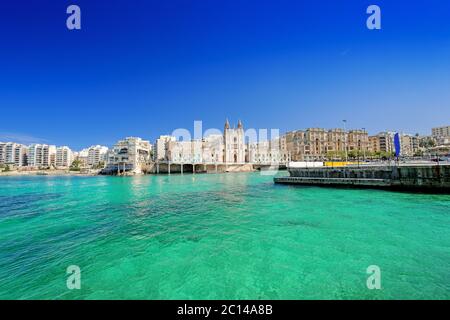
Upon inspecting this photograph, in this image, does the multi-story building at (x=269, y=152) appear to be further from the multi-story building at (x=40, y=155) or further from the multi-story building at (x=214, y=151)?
the multi-story building at (x=40, y=155)

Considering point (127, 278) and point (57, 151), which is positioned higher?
point (57, 151)

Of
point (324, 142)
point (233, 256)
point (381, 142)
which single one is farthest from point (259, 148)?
point (233, 256)

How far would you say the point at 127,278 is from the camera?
511 cm

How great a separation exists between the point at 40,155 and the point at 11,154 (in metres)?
13.0

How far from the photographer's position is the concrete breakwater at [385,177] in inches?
698

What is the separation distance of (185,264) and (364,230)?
7.43 m

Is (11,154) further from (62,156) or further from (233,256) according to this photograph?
(233,256)

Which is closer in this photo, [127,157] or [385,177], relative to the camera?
[385,177]

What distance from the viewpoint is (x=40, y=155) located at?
131000mm

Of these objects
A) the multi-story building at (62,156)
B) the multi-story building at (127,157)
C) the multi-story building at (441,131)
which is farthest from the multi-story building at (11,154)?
the multi-story building at (441,131)

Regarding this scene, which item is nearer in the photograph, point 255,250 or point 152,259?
point 152,259
